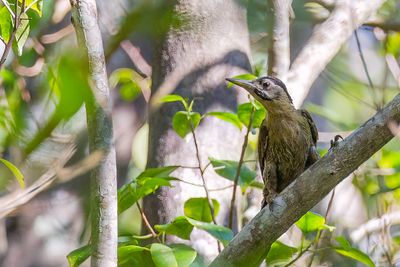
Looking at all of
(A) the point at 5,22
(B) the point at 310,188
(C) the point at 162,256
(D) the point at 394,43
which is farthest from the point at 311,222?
(D) the point at 394,43

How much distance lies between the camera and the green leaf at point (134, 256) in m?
2.83

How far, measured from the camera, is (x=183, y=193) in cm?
367

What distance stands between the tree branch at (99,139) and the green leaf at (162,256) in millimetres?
404

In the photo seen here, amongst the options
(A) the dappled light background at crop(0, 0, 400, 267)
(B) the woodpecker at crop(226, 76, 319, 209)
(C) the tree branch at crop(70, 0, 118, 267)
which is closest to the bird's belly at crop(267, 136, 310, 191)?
(B) the woodpecker at crop(226, 76, 319, 209)

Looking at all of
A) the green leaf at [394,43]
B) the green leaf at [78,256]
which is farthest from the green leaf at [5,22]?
the green leaf at [394,43]

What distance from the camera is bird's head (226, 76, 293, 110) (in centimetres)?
357

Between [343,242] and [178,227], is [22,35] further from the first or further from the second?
[343,242]

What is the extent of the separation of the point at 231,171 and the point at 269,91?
22.1 inches

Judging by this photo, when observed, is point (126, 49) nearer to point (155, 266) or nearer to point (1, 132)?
point (155, 266)

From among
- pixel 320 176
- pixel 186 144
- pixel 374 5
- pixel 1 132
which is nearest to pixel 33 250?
pixel 186 144

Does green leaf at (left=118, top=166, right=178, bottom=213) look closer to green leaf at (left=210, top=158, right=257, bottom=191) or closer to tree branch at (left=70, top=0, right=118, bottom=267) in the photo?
green leaf at (left=210, top=158, right=257, bottom=191)

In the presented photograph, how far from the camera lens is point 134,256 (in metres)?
2.91

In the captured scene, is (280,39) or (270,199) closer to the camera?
(270,199)

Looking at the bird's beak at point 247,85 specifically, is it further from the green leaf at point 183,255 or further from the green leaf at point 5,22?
the green leaf at point 5,22
